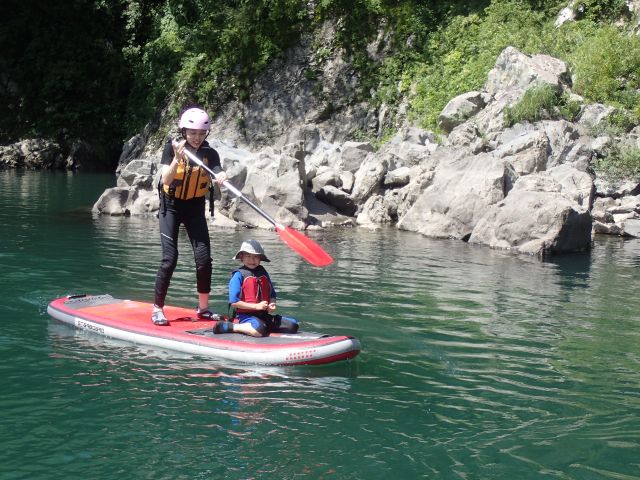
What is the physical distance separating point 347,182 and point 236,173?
102 inches

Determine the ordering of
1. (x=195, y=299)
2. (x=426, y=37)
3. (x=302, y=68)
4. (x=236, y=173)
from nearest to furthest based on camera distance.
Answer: (x=195, y=299), (x=236, y=173), (x=426, y=37), (x=302, y=68)

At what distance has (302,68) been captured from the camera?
28.9 meters

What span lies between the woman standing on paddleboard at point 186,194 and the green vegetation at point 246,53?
508 inches

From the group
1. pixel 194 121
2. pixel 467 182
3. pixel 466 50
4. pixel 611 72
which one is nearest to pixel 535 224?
pixel 467 182

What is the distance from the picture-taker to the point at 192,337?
7.11 m

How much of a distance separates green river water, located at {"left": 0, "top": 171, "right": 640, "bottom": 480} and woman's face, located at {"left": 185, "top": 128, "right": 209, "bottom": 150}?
5.99 ft

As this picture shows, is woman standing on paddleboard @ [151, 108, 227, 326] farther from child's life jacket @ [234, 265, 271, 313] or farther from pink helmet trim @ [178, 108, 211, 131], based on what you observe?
child's life jacket @ [234, 265, 271, 313]

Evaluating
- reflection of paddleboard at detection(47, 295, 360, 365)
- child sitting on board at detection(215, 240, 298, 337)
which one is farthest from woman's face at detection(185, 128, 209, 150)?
reflection of paddleboard at detection(47, 295, 360, 365)

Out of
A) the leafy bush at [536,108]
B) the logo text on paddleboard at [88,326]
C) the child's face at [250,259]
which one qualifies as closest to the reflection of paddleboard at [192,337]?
the logo text on paddleboard at [88,326]

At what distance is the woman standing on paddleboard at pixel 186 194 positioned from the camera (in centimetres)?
720

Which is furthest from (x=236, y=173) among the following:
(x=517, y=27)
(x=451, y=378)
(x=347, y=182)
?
(x=451, y=378)

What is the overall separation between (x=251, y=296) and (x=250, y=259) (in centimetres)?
31

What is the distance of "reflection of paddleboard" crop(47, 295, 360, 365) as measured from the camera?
6.73 meters

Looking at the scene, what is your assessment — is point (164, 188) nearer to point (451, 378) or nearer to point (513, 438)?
point (451, 378)
